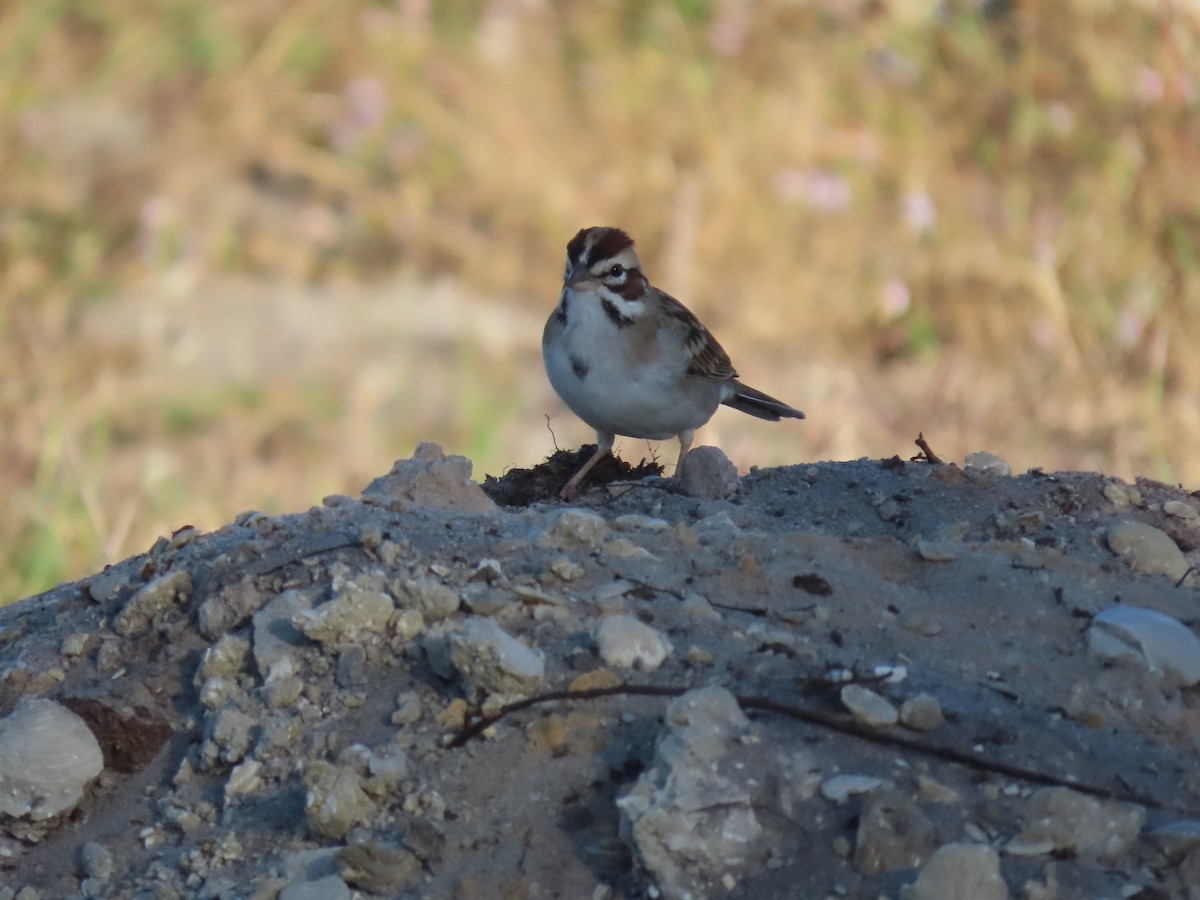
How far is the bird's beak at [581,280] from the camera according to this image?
5031mm

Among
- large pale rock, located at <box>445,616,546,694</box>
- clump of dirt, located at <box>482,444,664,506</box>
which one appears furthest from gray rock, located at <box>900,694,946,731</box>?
clump of dirt, located at <box>482,444,664,506</box>

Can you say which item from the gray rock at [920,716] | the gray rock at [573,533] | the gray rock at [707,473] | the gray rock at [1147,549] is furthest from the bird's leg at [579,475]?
the gray rock at [920,716]

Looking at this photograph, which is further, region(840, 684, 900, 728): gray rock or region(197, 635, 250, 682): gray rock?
region(197, 635, 250, 682): gray rock

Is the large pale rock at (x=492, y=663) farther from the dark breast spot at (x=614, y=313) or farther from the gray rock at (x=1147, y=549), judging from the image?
→ the dark breast spot at (x=614, y=313)

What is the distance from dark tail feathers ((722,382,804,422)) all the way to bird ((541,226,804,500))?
0.46m

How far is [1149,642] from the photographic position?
2867 millimetres

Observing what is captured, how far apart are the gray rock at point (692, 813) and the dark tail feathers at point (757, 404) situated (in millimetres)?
3282

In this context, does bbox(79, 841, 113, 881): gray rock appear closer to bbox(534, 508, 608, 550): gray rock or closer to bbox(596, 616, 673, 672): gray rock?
bbox(596, 616, 673, 672): gray rock

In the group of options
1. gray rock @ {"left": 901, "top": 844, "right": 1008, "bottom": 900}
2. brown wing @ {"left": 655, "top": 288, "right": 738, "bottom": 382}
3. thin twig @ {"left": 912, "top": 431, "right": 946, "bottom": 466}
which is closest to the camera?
gray rock @ {"left": 901, "top": 844, "right": 1008, "bottom": 900}

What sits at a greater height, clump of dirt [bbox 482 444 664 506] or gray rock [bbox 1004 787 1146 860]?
clump of dirt [bbox 482 444 664 506]

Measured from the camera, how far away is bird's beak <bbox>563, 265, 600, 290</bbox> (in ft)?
16.5

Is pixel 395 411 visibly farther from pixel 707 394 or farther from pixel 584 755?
pixel 584 755

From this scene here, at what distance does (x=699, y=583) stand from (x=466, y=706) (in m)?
0.56

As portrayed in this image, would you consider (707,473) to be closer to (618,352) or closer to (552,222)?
(618,352)
